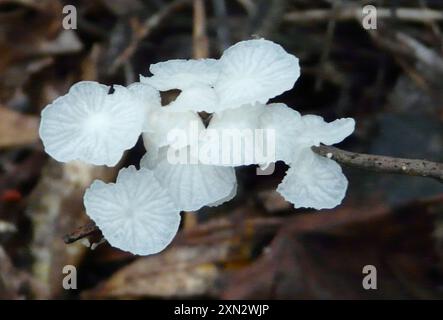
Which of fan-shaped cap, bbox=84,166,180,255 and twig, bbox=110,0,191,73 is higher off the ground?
twig, bbox=110,0,191,73

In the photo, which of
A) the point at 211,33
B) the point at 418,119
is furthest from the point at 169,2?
the point at 418,119

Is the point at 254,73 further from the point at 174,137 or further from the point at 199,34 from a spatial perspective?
the point at 199,34

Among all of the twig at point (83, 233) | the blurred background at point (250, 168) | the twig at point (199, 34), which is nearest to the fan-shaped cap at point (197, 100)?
the twig at point (83, 233)

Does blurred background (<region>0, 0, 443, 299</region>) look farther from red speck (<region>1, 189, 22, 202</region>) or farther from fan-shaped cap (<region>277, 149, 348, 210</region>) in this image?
fan-shaped cap (<region>277, 149, 348, 210</region>)

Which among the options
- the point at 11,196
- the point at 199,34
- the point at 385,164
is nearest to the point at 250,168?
the point at 199,34

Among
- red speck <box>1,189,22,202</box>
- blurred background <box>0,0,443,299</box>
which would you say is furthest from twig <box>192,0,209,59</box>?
red speck <box>1,189,22,202</box>

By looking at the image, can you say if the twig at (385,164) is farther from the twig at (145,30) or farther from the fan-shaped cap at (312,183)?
the twig at (145,30)

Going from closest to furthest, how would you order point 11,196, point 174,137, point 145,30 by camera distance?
1. point 174,137
2. point 11,196
3. point 145,30

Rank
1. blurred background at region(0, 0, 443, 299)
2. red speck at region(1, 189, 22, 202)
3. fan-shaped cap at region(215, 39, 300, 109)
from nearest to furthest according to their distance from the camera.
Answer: fan-shaped cap at region(215, 39, 300, 109) → blurred background at region(0, 0, 443, 299) → red speck at region(1, 189, 22, 202)
